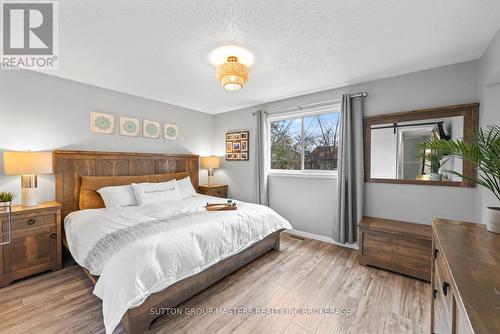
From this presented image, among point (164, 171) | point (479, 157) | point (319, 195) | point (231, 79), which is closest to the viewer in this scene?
point (479, 157)

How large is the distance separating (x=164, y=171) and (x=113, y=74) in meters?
1.79

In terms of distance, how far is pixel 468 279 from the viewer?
82 centimetres

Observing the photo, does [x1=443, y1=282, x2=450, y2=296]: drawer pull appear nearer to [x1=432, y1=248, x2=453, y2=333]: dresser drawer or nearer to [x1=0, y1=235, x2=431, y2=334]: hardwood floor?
[x1=432, y1=248, x2=453, y2=333]: dresser drawer

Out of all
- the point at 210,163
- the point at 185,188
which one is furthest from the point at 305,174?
the point at 185,188

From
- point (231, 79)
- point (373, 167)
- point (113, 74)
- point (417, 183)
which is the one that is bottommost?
point (417, 183)

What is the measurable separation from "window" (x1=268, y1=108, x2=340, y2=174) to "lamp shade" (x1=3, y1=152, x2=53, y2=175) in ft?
10.8

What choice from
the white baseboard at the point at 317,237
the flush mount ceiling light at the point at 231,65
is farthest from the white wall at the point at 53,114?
the white baseboard at the point at 317,237

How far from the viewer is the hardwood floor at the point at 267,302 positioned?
1.67 m

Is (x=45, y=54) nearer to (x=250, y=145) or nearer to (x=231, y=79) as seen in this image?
(x=231, y=79)

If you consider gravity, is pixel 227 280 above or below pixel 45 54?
below

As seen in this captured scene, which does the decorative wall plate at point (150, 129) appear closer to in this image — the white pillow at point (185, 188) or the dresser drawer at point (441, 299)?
the white pillow at point (185, 188)

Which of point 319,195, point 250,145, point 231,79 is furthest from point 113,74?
point 319,195

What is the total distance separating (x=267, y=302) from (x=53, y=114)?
351cm

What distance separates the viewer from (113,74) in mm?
2738
